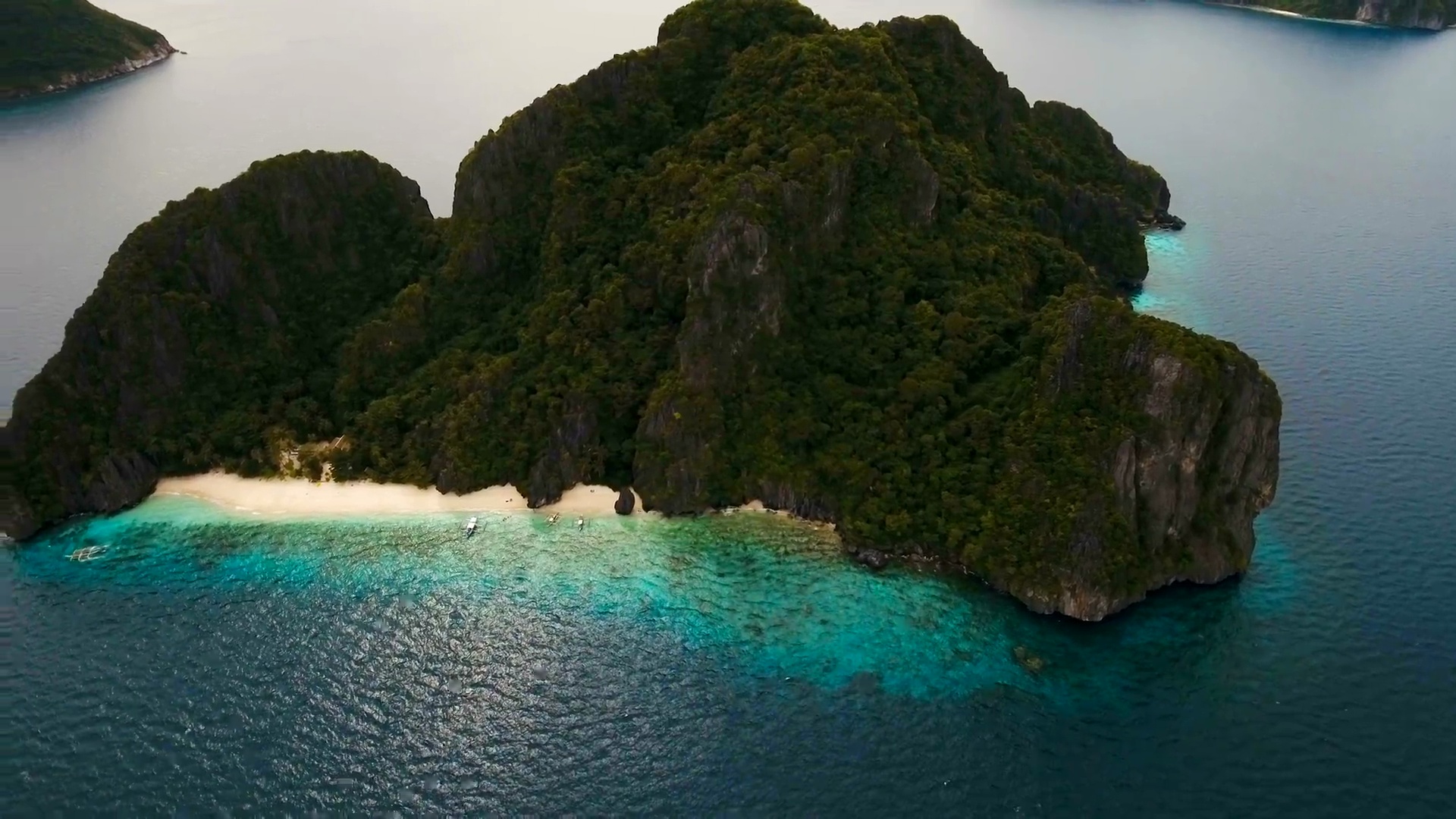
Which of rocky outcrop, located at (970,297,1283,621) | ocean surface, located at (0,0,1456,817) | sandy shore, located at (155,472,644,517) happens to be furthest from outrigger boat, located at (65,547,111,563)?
rocky outcrop, located at (970,297,1283,621)

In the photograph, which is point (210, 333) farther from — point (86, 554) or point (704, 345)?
point (704, 345)

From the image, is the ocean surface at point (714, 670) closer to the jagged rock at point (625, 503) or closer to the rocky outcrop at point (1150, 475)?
the jagged rock at point (625, 503)

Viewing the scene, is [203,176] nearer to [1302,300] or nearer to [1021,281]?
[1021,281]

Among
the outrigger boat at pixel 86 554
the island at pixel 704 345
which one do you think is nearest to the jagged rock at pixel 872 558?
the island at pixel 704 345

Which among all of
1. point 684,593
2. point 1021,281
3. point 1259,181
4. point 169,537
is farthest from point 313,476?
point 1259,181

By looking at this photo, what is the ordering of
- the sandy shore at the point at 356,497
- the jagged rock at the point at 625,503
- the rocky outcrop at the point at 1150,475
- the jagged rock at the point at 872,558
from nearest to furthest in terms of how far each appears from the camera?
the rocky outcrop at the point at 1150,475
the jagged rock at the point at 872,558
the jagged rock at the point at 625,503
the sandy shore at the point at 356,497

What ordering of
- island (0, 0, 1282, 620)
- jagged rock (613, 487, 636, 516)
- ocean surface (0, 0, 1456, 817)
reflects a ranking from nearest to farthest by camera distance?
ocean surface (0, 0, 1456, 817) < island (0, 0, 1282, 620) < jagged rock (613, 487, 636, 516)

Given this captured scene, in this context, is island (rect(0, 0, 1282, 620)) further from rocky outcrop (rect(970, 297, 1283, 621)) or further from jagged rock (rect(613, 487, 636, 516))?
jagged rock (rect(613, 487, 636, 516))
